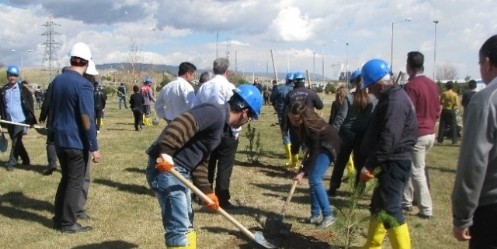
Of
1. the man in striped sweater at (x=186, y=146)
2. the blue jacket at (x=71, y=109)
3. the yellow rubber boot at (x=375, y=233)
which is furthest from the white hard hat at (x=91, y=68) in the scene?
the yellow rubber boot at (x=375, y=233)

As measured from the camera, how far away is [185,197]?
4156mm

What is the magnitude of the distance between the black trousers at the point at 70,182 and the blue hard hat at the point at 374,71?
3.44m

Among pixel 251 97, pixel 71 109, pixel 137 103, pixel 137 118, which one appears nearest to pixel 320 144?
pixel 251 97

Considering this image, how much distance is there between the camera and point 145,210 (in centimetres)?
737

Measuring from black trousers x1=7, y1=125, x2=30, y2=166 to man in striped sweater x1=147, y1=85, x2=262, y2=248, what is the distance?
6.69m

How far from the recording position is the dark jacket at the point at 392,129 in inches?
176

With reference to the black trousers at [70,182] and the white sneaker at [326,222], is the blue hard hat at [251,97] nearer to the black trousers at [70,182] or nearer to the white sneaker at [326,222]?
the white sneaker at [326,222]

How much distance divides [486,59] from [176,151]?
2279mm

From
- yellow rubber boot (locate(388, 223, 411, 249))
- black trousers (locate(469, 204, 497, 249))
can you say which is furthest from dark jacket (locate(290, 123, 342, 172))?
black trousers (locate(469, 204, 497, 249))

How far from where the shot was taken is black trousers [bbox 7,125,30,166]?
9898mm

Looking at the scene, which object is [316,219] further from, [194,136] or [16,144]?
[16,144]

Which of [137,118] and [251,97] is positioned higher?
[251,97]

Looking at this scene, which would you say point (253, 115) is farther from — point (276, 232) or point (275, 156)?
point (275, 156)

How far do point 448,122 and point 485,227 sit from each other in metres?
13.9
